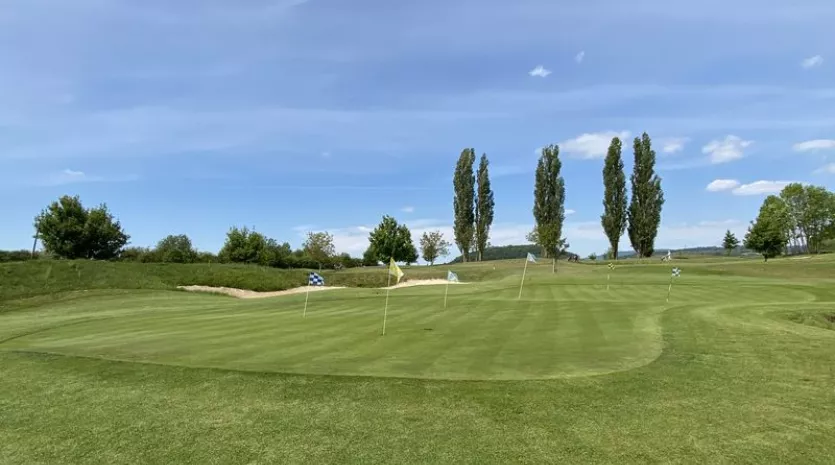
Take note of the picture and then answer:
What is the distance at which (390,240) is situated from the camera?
88.2m

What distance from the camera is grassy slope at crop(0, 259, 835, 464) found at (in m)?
6.23

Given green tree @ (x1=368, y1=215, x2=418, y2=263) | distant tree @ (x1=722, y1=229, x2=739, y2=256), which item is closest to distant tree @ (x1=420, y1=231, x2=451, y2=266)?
green tree @ (x1=368, y1=215, x2=418, y2=263)

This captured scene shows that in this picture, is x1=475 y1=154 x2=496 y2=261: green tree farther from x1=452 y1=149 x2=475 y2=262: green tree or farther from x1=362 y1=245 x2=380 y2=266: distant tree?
x1=362 y1=245 x2=380 y2=266: distant tree

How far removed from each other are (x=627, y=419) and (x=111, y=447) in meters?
7.25

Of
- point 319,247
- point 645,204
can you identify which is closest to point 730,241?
point 645,204

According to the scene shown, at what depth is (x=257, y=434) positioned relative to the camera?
6.83 metres

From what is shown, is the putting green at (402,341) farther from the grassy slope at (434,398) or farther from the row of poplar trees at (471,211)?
the row of poplar trees at (471,211)

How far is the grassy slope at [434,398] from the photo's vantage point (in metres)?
6.23

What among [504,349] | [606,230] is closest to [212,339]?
[504,349]

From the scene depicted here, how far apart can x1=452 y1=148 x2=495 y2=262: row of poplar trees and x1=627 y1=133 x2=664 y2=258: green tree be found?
914 inches

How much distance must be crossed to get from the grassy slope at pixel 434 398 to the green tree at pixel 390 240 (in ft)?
239

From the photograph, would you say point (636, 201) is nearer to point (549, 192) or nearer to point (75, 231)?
point (549, 192)

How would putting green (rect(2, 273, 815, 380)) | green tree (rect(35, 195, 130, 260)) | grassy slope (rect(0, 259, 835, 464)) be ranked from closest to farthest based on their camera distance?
grassy slope (rect(0, 259, 835, 464)) → putting green (rect(2, 273, 815, 380)) → green tree (rect(35, 195, 130, 260))

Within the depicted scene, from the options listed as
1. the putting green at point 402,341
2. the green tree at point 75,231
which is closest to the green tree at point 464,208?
the green tree at point 75,231
